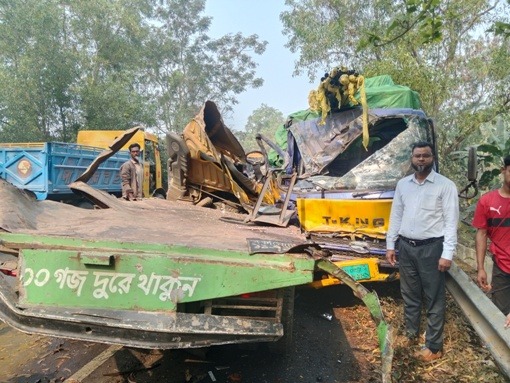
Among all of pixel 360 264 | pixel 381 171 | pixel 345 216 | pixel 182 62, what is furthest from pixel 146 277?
pixel 182 62

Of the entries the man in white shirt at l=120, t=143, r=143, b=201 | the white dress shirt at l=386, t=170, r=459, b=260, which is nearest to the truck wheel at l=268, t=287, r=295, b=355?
the white dress shirt at l=386, t=170, r=459, b=260

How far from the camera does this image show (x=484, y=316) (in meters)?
2.93

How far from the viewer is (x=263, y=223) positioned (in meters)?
3.55

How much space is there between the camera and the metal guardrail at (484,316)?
259cm

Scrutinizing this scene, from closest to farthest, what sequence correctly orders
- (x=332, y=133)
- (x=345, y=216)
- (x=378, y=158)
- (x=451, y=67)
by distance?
(x=345, y=216) → (x=378, y=158) → (x=332, y=133) → (x=451, y=67)

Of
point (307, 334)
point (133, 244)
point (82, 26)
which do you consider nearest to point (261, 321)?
point (133, 244)

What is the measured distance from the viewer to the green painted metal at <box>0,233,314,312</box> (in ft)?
6.66

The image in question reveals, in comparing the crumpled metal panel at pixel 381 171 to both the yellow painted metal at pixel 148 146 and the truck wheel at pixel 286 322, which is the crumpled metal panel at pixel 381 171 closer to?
the truck wheel at pixel 286 322

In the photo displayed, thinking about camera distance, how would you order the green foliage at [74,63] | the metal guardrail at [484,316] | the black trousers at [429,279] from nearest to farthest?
the metal guardrail at [484,316] < the black trousers at [429,279] < the green foliage at [74,63]

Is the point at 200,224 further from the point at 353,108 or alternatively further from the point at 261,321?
the point at 353,108

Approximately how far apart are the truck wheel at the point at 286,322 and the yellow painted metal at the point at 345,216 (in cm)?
111

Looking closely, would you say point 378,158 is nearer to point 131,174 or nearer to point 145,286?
point 145,286

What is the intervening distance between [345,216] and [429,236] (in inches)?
32.5

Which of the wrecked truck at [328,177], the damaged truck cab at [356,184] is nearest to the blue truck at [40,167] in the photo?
the wrecked truck at [328,177]
